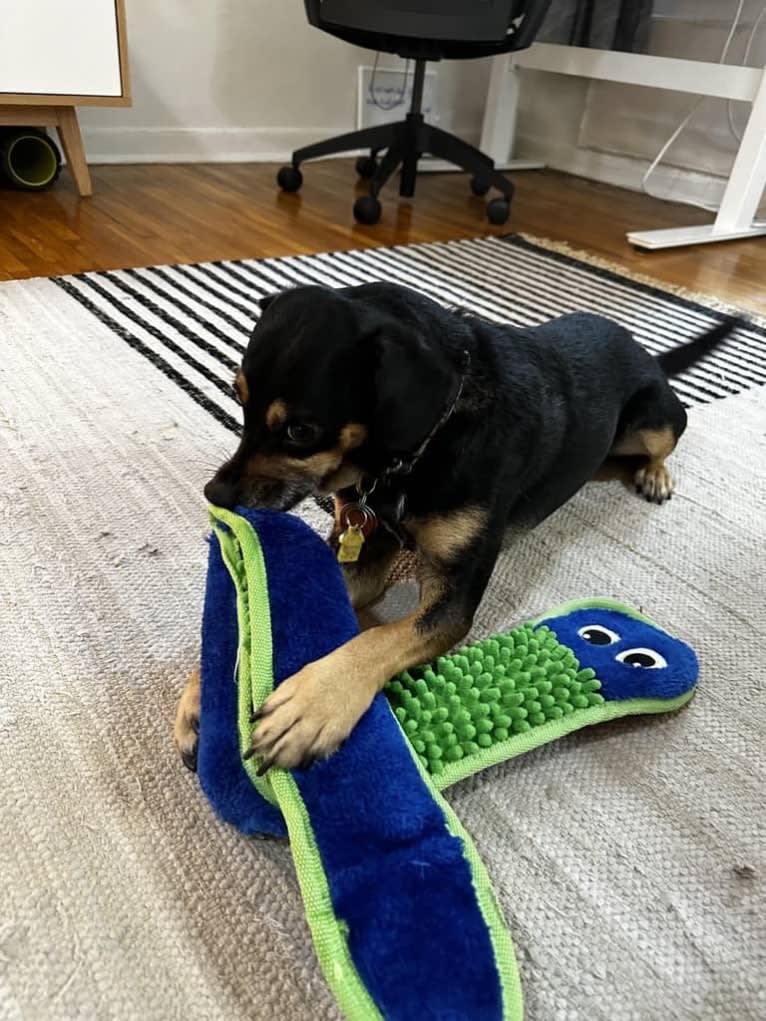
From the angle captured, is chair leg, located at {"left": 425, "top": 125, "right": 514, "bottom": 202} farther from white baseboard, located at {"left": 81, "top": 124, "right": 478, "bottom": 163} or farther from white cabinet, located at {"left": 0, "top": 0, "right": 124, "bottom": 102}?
white cabinet, located at {"left": 0, "top": 0, "right": 124, "bottom": 102}

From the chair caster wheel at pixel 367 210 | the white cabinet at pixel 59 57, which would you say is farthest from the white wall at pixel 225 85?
the chair caster wheel at pixel 367 210

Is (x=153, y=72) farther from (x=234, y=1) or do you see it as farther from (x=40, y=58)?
(x=40, y=58)

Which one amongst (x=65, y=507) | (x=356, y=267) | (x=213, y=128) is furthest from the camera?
(x=213, y=128)

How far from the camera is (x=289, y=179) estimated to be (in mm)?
3125

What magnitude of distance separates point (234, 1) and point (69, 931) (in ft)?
11.4

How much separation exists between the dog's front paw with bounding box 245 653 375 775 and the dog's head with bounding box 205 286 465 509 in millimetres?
220

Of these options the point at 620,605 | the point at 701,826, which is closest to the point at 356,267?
the point at 620,605

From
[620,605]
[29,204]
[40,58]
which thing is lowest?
[29,204]

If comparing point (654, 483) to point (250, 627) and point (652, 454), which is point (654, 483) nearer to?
point (652, 454)

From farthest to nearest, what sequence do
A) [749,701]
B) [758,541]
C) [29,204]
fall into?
1. [29,204]
2. [758,541]
3. [749,701]

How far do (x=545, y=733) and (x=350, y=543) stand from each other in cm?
31

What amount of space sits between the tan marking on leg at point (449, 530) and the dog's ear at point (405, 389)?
11 cm

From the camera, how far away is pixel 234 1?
10.7ft

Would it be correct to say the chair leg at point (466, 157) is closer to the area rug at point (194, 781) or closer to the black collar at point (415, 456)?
the area rug at point (194, 781)
